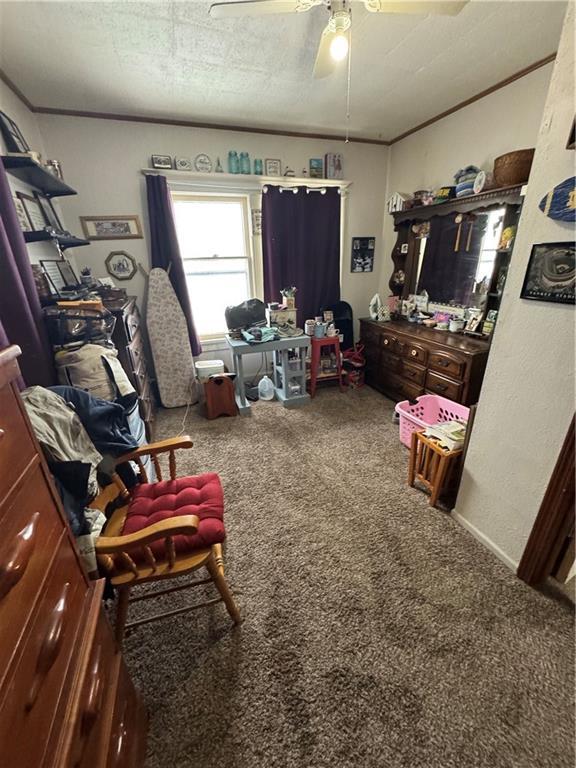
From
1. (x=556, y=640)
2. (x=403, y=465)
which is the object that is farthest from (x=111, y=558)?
(x=403, y=465)

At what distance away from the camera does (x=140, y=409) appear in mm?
2363

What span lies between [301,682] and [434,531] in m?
1.00

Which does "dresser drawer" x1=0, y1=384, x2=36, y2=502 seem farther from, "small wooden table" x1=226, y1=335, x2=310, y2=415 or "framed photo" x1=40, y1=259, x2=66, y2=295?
"small wooden table" x1=226, y1=335, x2=310, y2=415

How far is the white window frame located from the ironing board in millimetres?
384

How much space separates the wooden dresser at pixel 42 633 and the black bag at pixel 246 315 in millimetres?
2562

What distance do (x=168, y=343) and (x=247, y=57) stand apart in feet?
7.35

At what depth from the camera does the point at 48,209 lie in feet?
7.64

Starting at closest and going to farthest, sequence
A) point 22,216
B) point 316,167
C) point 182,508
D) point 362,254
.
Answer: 1. point 182,508
2. point 22,216
3. point 316,167
4. point 362,254

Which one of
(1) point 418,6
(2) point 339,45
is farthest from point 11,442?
(1) point 418,6

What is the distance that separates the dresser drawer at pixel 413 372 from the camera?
8.87 feet

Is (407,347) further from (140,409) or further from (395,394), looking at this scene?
(140,409)

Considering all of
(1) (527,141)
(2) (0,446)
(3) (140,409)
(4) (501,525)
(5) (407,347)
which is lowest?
(4) (501,525)

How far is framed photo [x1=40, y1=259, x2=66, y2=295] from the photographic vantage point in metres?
2.12

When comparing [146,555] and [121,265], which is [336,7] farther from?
[121,265]
